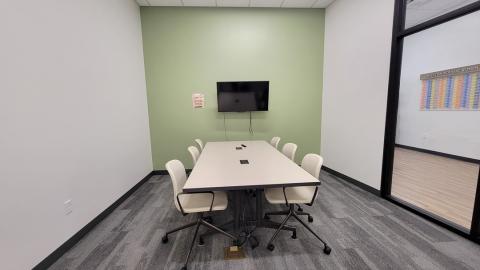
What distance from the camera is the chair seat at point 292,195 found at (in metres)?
1.95

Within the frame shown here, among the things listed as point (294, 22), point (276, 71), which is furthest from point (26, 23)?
point (294, 22)

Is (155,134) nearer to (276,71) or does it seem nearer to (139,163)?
(139,163)

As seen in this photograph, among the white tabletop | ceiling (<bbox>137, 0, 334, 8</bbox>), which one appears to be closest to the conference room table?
the white tabletop

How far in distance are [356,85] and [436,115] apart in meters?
3.31

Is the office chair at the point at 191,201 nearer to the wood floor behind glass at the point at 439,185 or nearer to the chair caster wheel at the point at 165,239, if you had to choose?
the chair caster wheel at the point at 165,239

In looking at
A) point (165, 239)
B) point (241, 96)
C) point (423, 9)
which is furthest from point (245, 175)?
point (423, 9)

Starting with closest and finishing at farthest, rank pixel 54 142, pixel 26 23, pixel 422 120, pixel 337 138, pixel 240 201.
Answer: pixel 26 23 < pixel 54 142 < pixel 240 201 < pixel 337 138 < pixel 422 120

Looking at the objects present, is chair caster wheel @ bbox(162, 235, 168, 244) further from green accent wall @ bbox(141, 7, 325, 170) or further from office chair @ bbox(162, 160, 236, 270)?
green accent wall @ bbox(141, 7, 325, 170)

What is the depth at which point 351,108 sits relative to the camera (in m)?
3.57

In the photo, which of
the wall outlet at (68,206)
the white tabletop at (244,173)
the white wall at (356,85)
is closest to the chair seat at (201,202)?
the white tabletop at (244,173)

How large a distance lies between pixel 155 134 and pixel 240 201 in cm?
286

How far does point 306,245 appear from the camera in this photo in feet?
6.58

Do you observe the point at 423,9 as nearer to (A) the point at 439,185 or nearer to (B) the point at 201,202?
(A) the point at 439,185

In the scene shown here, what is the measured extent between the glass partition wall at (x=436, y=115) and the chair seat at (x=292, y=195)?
65.7 inches
